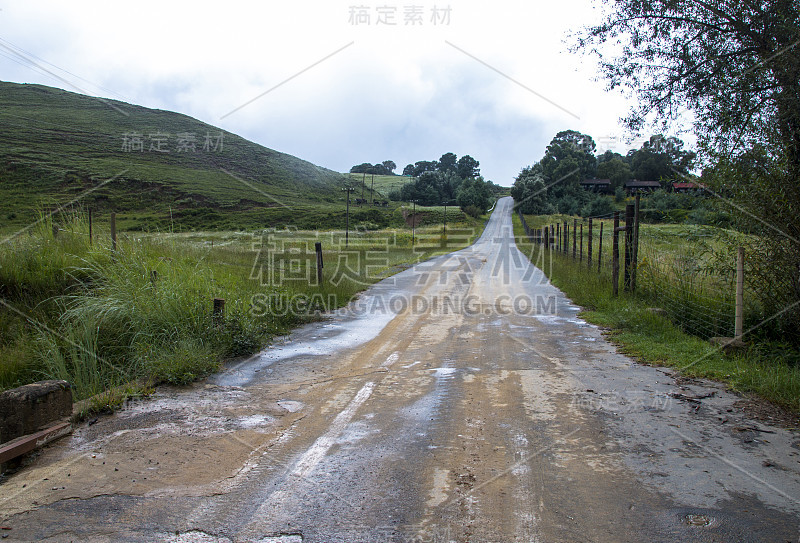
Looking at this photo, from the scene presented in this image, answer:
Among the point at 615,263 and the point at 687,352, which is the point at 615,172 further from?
the point at 687,352

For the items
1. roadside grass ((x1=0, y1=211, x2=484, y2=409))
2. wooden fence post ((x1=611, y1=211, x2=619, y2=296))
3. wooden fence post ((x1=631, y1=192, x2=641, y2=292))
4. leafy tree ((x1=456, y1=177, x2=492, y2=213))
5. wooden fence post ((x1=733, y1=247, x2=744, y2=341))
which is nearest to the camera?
roadside grass ((x1=0, y1=211, x2=484, y2=409))

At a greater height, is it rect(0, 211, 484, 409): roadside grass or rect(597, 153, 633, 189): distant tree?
rect(597, 153, 633, 189): distant tree

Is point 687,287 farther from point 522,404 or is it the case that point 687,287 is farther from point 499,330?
point 522,404

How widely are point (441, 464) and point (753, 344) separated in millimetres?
5530

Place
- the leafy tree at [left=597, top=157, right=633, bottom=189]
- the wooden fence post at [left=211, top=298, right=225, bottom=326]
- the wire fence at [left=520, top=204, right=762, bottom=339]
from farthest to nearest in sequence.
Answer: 1. the leafy tree at [left=597, top=157, right=633, bottom=189]
2. the wire fence at [left=520, top=204, right=762, bottom=339]
3. the wooden fence post at [left=211, top=298, right=225, bottom=326]

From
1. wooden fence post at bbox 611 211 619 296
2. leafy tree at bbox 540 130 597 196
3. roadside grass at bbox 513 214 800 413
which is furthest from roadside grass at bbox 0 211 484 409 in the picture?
leafy tree at bbox 540 130 597 196

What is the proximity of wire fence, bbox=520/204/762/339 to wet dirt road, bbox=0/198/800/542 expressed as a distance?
2592 mm

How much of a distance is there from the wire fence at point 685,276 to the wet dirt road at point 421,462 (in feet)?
8.50

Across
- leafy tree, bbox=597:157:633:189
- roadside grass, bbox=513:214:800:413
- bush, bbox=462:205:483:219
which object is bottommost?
roadside grass, bbox=513:214:800:413

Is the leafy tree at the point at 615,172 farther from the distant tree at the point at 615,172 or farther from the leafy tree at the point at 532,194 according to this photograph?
the leafy tree at the point at 532,194

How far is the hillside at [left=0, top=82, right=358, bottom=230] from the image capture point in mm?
64188

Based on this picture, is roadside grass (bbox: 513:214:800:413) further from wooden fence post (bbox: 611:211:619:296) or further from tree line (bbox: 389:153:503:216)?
tree line (bbox: 389:153:503:216)

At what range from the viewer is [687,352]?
7.43m

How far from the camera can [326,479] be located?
3.64 m
